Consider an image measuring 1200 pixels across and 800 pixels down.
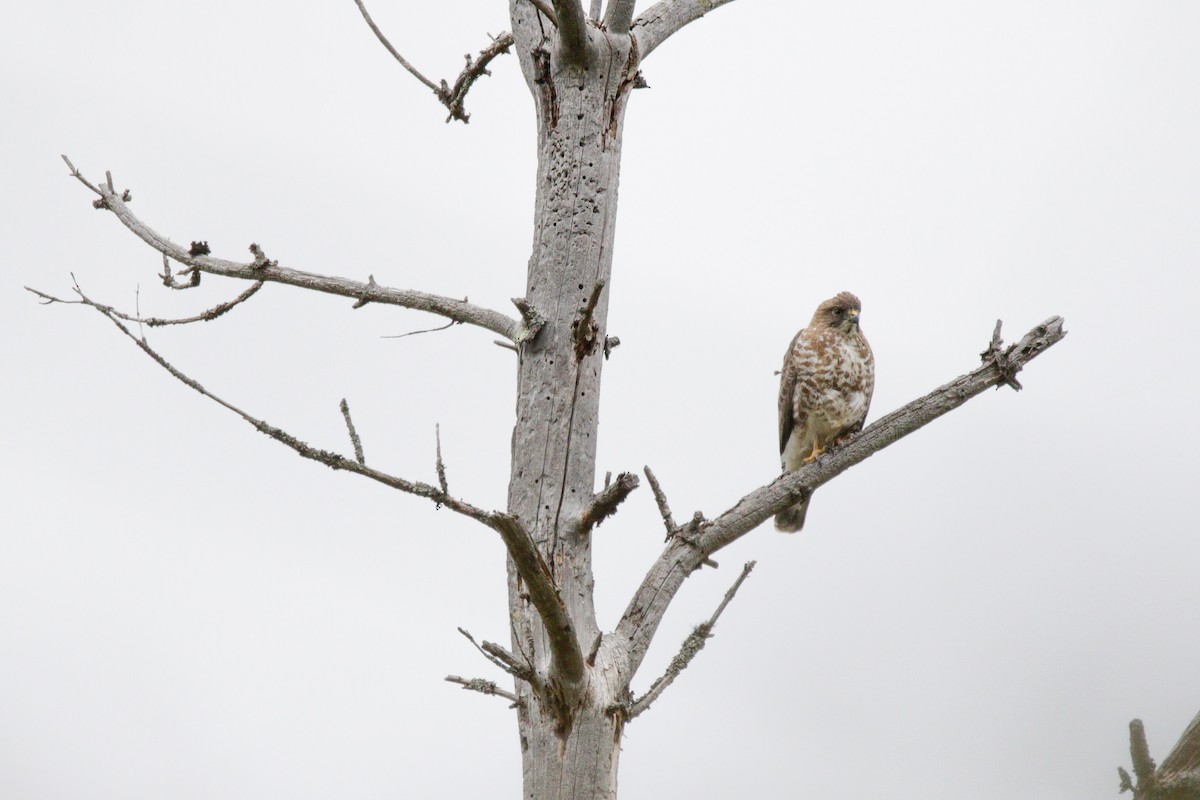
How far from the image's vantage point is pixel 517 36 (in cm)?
424

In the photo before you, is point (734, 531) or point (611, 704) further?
point (734, 531)

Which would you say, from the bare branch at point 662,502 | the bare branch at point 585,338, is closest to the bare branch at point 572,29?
the bare branch at point 585,338

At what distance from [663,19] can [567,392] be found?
5.30 ft

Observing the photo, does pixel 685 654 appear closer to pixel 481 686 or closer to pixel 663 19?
pixel 481 686

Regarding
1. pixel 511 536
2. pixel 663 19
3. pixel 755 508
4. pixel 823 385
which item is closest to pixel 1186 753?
pixel 511 536

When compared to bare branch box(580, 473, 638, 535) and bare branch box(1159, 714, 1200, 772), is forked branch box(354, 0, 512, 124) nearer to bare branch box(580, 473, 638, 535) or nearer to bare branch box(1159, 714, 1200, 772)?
bare branch box(580, 473, 638, 535)

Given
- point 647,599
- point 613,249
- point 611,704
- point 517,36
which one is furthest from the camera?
point 517,36

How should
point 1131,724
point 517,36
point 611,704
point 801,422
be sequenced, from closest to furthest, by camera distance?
1. point 1131,724
2. point 611,704
3. point 517,36
4. point 801,422

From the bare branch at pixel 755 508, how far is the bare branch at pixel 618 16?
1.63 meters

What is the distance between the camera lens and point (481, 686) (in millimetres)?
3547

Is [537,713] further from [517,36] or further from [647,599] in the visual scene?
[517,36]

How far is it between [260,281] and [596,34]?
1476mm

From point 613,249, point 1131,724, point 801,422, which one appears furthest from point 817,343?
point 1131,724

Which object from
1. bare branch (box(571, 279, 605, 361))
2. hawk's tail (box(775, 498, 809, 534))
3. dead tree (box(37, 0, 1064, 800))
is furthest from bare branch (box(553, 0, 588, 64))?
hawk's tail (box(775, 498, 809, 534))
